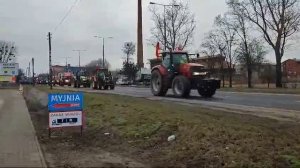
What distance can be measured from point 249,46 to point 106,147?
6335 cm

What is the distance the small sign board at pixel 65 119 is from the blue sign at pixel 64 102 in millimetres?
133

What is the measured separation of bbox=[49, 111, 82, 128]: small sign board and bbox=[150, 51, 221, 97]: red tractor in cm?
1374

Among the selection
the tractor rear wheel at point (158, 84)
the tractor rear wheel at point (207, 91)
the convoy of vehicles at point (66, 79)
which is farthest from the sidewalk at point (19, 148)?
the convoy of vehicles at point (66, 79)

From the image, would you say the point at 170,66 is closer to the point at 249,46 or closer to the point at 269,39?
the point at 269,39

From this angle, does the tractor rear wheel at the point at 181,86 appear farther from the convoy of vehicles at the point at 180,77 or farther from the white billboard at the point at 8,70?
the white billboard at the point at 8,70

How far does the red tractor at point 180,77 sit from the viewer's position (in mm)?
29016

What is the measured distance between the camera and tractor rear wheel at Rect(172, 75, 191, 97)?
28.8 meters

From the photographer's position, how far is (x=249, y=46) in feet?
245

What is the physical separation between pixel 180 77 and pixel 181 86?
504 millimetres

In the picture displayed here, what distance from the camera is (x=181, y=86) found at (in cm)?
2934

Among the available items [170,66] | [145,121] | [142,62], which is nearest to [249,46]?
[142,62]

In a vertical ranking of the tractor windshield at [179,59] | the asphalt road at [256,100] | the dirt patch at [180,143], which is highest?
the tractor windshield at [179,59]

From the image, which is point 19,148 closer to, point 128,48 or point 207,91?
point 207,91

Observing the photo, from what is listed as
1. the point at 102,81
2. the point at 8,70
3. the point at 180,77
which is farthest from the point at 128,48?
the point at 180,77
